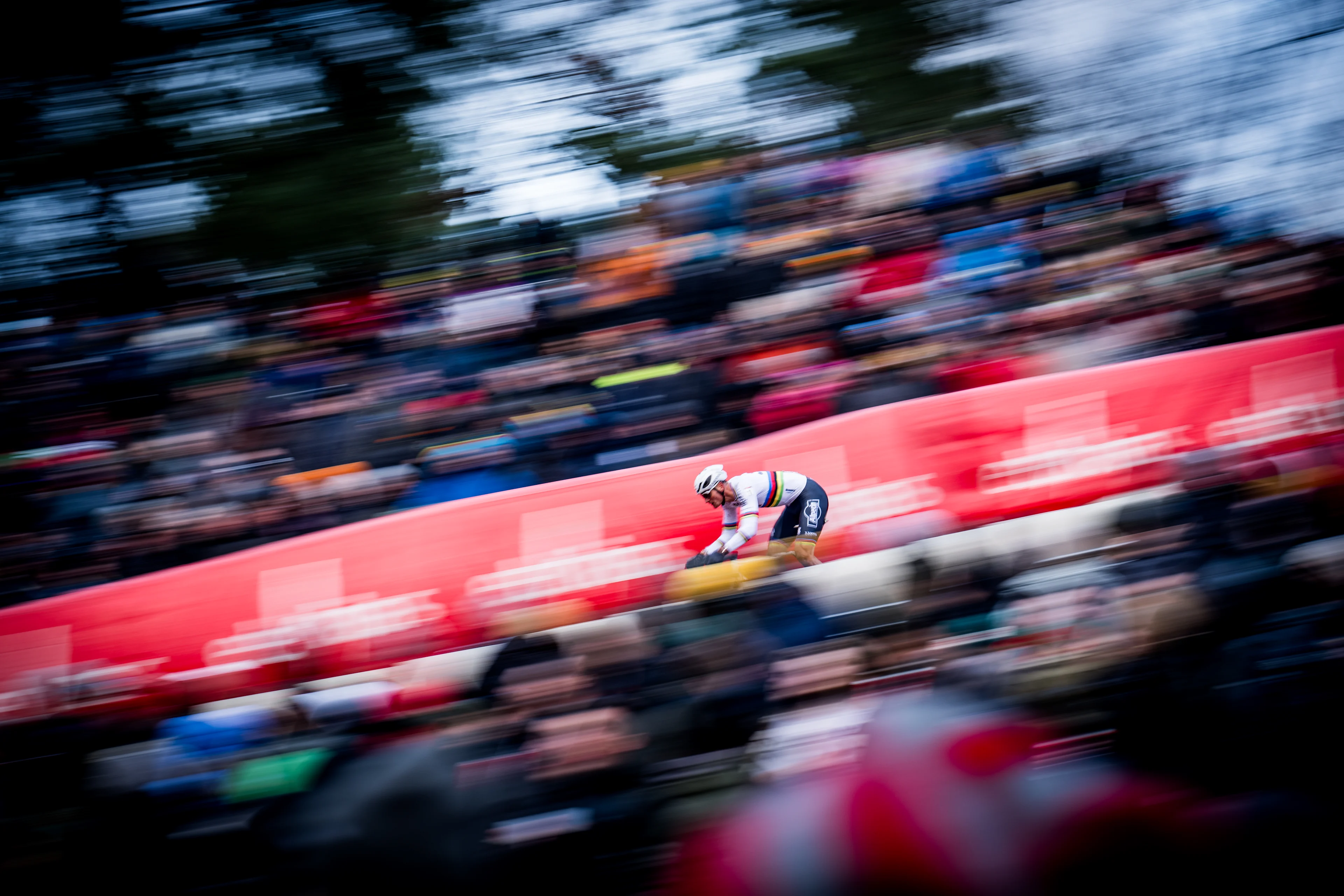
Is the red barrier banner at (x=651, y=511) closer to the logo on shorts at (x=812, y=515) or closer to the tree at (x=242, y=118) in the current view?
the logo on shorts at (x=812, y=515)

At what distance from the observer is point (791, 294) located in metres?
6.00

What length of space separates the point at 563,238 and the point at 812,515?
118 inches

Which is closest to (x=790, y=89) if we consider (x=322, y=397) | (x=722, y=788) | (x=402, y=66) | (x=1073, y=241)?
(x=1073, y=241)

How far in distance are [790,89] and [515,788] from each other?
6379mm

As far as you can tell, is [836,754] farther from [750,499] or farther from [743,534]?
[750,499]

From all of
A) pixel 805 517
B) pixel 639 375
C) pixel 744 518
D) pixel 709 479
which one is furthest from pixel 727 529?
pixel 639 375

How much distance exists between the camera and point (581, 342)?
19.3 feet

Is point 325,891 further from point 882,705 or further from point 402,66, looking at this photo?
point 402,66

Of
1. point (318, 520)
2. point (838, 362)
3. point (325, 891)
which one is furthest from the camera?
point (838, 362)

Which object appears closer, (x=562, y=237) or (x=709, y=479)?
(x=709, y=479)

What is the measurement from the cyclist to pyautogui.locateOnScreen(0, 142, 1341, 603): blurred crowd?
0.46 metres

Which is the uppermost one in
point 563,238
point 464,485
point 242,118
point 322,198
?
point 242,118

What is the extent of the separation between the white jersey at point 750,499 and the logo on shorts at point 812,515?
93 millimetres

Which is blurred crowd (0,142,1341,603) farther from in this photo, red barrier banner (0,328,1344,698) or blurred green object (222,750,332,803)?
blurred green object (222,750,332,803)
